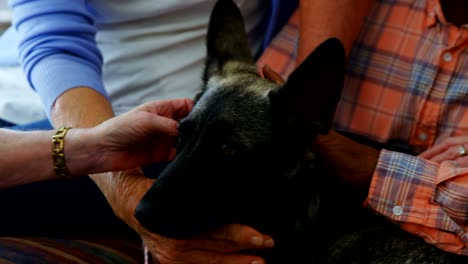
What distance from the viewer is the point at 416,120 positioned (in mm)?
Result: 1728

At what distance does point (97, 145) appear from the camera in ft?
4.80

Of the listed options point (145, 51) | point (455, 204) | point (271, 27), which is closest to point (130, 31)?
point (145, 51)

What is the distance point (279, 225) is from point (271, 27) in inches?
31.7

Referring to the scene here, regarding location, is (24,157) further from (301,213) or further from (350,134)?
(350,134)

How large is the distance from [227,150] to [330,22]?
2.29 feet

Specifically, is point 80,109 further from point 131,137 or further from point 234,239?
point 234,239

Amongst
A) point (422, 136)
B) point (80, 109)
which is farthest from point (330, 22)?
point (80, 109)

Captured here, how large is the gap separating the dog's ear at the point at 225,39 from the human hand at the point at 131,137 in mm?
133

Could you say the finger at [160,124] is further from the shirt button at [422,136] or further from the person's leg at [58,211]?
the shirt button at [422,136]

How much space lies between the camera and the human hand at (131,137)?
1.41 m

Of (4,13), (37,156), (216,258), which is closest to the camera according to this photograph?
(216,258)

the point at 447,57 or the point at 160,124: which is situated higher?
the point at 447,57

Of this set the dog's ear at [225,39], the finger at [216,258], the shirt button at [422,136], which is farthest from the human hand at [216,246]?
the shirt button at [422,136]

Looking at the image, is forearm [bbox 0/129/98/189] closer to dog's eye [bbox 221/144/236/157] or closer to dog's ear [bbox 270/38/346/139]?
dog's eye [bbox 221/144/236/157]
